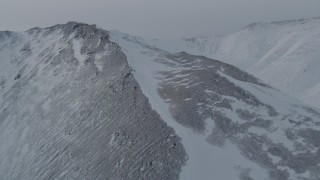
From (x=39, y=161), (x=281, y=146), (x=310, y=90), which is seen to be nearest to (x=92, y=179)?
(x=39, y=161)

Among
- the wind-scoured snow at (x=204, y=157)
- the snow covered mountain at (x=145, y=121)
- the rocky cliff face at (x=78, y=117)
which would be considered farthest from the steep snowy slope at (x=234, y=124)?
the rocky cliff face at (x=78, y=117)

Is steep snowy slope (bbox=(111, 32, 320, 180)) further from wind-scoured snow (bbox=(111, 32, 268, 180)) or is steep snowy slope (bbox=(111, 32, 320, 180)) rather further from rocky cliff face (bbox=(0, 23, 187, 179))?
rocky cliff face (bbox=(0, 23, 187, 179))

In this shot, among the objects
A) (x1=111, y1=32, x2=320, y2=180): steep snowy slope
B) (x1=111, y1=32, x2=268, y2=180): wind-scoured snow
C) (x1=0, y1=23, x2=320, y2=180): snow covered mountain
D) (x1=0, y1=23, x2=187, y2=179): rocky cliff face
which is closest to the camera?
(x1=111, y1=32, x2=268, y2=180): wind-scoured snow

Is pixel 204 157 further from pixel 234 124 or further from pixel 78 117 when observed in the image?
pixel 78 117

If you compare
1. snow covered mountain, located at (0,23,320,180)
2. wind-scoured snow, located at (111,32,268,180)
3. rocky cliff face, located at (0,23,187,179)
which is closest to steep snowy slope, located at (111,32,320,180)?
wind-scoured snow, located at (111,32,268,180)

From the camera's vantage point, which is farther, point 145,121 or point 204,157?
point 145,121

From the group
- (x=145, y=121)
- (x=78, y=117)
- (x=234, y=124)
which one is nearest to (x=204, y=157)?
(x=234, y=124)
